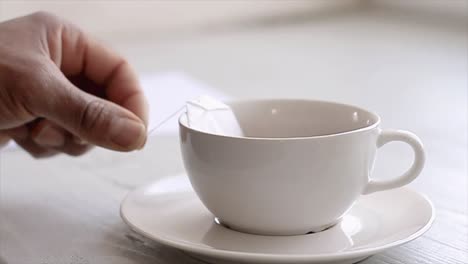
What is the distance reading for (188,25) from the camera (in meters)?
2.13

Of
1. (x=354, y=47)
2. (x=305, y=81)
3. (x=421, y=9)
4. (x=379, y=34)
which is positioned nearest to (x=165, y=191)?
(x=305, y=81)

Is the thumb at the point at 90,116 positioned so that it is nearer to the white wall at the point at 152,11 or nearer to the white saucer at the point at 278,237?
the white saucer at the point at 278,237

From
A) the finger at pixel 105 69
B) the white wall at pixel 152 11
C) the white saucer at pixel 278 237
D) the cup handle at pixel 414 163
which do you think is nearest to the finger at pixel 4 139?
the finger at pixel 105 69

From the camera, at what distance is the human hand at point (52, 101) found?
0.73m

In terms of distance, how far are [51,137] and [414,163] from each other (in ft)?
1.58

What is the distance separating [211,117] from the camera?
650 millimetres

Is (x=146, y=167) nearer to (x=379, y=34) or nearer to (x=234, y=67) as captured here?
(x=234, y=67)

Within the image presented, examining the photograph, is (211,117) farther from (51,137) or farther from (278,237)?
(51,137)

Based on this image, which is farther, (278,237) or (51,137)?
(51,137)

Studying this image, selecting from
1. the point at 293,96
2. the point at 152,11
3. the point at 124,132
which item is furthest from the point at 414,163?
the point at 152,11

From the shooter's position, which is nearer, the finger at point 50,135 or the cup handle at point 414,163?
the cup handle at point 414,163

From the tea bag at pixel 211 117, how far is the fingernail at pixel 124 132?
4.0 inches

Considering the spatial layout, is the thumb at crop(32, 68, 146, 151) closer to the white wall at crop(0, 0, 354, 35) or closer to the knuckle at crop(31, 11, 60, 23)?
the knuckle at crop(31, 11, 60, 23)

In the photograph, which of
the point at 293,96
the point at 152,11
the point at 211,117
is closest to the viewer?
the point at 211,117
